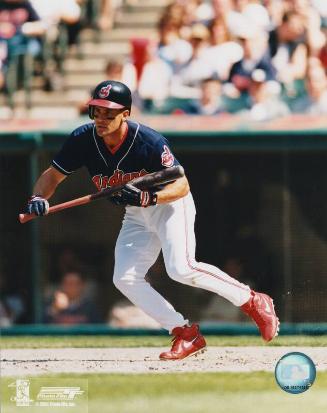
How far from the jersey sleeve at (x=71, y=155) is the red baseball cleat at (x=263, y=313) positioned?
1091 mm

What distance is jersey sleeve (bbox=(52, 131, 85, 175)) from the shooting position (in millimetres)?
5926

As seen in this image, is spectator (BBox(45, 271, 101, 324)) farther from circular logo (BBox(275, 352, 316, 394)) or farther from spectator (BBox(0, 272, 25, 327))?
circular logo (BBox(275, 352, 316, 394))

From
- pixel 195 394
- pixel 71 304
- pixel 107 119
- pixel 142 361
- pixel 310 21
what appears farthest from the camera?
pixel 310 21

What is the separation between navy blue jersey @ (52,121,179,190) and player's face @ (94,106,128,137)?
0.09 meters

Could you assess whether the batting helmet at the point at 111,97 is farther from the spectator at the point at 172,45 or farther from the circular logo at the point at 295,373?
the spectator at the point at 172,45

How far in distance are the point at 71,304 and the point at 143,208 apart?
1854mm

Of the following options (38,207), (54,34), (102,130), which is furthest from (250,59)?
(38,207)

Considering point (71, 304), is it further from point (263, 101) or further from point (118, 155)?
point (118, 155)

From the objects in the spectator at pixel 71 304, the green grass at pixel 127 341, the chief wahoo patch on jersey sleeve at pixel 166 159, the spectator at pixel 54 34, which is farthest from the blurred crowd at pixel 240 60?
the chief wahoo patch on jersey sleeve at pixel 166 159

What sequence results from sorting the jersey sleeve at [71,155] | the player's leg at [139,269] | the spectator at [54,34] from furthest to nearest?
the spectator at [54,34] < the player's leg at [139,269] < the jersey sleeve at [71,155]

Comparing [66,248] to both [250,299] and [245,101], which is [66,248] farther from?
[250,299]

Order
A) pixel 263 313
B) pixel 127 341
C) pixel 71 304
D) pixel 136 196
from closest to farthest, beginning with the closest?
pixel 136 196
pixel 263 313
pixel 127 341
pixel 71 304

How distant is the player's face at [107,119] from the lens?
571 cm

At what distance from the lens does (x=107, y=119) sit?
5746 millimetres
